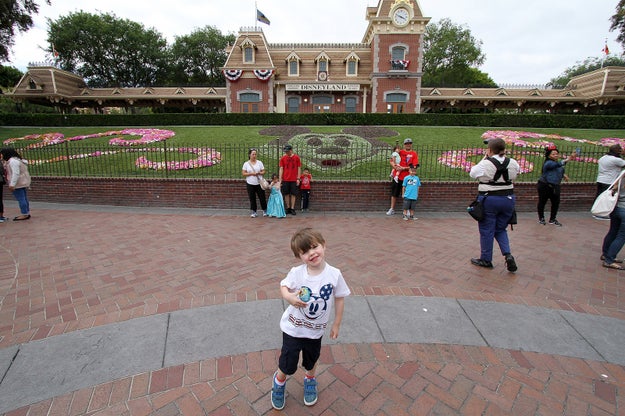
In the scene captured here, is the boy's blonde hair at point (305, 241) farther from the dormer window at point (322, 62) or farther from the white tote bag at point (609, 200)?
the dormer window at point (322, 62)

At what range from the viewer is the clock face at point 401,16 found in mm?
28438

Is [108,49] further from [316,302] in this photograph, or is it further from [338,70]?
[316,302]

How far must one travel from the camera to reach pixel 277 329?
338cm

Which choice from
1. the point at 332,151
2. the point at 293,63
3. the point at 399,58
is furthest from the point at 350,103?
the point at 332,151

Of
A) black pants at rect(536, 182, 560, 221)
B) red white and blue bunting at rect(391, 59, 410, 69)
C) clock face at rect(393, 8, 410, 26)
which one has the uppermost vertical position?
clock face at rect(393, 8, 410, 26)

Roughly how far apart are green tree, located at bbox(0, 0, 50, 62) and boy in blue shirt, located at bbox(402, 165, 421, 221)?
1071 inches

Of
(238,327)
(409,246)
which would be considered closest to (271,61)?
(409,246)

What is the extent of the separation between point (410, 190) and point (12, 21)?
2906 centimetres

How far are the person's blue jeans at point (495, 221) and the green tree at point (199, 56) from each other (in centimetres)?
5003

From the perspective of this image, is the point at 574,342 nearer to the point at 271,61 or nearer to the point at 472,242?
the point at 472,242

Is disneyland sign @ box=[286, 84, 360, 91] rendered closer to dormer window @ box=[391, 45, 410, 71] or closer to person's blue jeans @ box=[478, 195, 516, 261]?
dormer window @ box=[391, 45, 410, 71]

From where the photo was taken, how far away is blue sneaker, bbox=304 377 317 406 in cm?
243

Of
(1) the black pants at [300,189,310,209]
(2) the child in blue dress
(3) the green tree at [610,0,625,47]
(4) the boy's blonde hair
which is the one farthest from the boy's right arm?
(3) the green tree at [610,0,625,47]

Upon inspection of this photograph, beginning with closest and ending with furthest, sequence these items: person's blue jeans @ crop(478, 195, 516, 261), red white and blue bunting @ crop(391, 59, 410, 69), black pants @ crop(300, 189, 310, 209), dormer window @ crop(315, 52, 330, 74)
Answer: person's blue jeans @ crop(478, 195, 516, 261) < black pants @ crop(300, 189, 310, 209) < red white and blue bunting @ crop(391, 59, 410, 69) < dormer window @ crop(315, 52, 330, 74)
